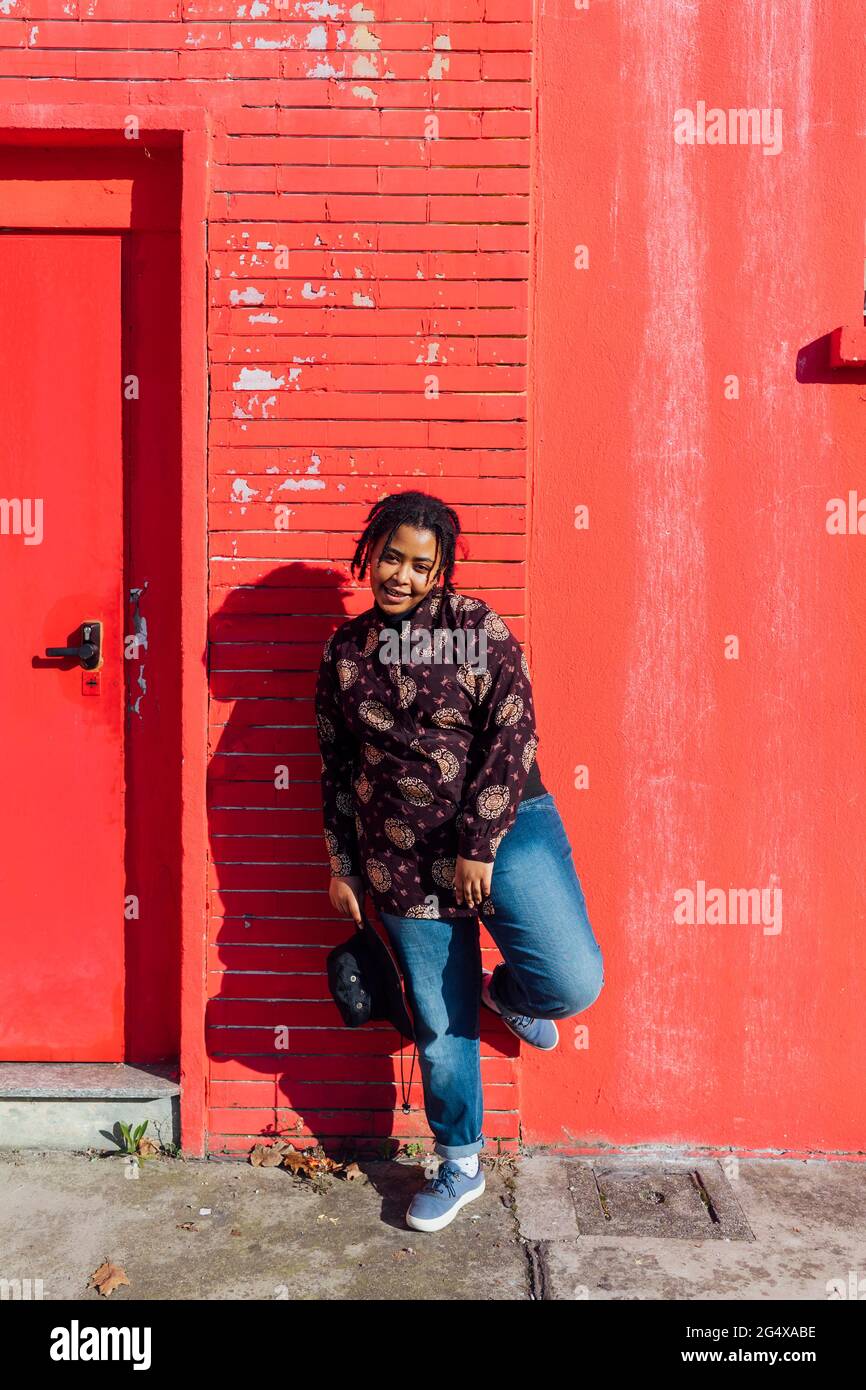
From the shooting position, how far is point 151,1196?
11.6 ft

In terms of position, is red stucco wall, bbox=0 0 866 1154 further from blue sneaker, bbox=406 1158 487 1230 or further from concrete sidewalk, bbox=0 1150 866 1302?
blue sneaker, bbox=406 1158 487 1230

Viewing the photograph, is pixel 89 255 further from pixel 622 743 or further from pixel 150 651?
pixel 622 743

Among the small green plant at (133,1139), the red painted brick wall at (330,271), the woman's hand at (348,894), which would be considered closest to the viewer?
the woman's hand at (348,894)

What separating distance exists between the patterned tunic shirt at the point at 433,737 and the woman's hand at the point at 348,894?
10cm

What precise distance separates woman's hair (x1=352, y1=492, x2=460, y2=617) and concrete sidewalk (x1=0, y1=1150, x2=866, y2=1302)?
70.8 inches

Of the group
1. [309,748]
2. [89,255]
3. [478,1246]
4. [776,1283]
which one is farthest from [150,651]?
[776,1283]

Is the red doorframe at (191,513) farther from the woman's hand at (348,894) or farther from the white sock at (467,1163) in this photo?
the white sock at (467,1163)

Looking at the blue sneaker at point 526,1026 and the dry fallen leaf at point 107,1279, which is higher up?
the blue sneaker at point 526,1026

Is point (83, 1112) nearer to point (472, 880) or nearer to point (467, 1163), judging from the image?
point (467, 1163)

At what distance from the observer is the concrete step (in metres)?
3.75

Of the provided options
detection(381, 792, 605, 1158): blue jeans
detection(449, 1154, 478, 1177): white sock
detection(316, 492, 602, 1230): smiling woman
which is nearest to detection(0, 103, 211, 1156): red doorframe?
detection(316, 492, 602, 1230): smiling woman

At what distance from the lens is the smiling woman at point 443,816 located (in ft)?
10.4

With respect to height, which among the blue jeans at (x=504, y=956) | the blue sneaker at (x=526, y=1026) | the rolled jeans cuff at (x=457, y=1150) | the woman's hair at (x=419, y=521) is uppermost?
the woman's hair at (x=419, y=521)

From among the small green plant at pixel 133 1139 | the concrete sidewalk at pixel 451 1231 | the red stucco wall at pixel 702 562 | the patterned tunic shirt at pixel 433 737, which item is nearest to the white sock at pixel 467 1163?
the concrete sidewalk at pixel 451 1231
